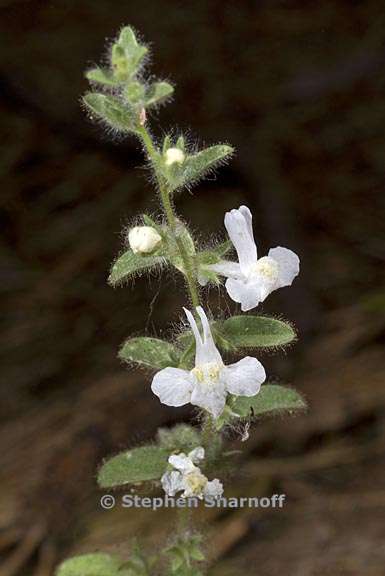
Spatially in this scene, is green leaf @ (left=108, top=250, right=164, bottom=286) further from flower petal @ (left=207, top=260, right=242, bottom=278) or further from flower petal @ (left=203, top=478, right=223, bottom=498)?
flower petal @ (left=203, top=478, right=223, bottom=498)

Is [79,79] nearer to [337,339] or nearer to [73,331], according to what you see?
[73,331]

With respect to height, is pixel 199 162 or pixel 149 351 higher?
pixel 199 162

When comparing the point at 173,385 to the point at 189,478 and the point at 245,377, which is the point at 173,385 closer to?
the point at 245,377

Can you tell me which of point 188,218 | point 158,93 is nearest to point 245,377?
point 158,93

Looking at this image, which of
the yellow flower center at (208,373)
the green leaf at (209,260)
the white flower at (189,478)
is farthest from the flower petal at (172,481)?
the green leaf at (209,260)

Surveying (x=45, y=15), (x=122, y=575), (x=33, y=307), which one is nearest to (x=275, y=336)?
(x=122, y=575)

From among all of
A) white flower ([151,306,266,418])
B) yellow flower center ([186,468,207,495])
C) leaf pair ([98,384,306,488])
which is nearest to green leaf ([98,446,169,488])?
leaf pair ([98,384,306,488])

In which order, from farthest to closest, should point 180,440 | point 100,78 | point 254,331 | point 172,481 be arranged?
point 180,440 → point 172,481 → point 254,331 → point 100,78
